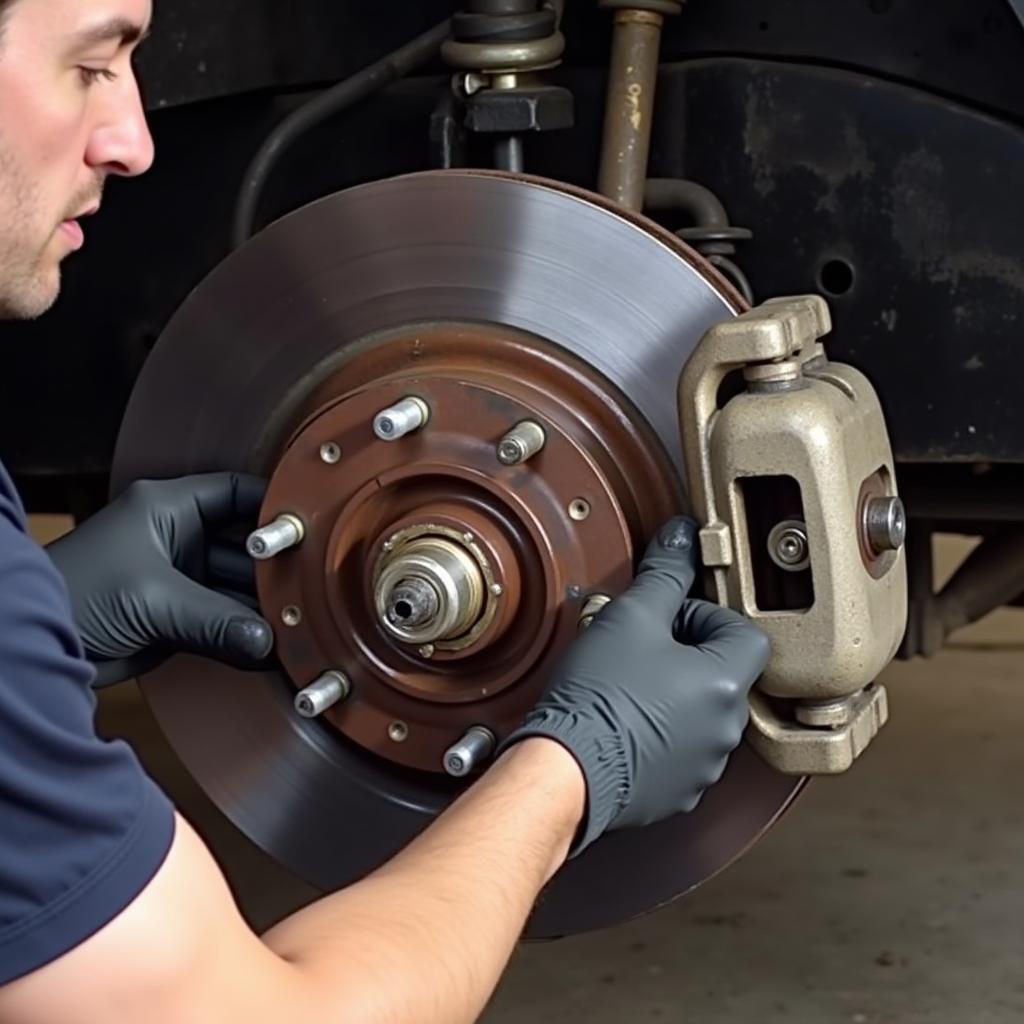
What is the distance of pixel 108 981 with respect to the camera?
677 mm

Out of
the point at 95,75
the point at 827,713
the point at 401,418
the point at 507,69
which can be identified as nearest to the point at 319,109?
the point at 507,69

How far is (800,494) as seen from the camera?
3.22ft

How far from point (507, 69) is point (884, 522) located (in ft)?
1.22

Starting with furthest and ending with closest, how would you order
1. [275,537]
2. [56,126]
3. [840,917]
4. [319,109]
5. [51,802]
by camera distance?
[840,917] → [319,109] → [275,537] → [56,126] → [51,802]

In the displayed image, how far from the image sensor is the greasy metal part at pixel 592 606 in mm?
1021

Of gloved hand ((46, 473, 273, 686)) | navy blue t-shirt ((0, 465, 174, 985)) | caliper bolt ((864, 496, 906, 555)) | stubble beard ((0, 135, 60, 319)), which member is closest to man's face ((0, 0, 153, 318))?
stubble beard ((0, 135, 60, 319))

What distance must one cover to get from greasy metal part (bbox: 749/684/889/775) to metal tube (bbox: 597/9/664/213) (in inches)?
13.2

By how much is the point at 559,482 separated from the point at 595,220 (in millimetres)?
154

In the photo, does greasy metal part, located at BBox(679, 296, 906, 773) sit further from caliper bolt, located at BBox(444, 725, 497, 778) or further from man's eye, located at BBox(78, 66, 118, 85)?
man's eye, located at BBox(78, 66, 118, 85)

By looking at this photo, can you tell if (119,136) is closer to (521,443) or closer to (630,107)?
(521,443)

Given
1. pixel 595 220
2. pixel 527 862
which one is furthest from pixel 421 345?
pixel 527 862

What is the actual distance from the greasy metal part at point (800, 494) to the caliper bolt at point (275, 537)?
24 centimetres

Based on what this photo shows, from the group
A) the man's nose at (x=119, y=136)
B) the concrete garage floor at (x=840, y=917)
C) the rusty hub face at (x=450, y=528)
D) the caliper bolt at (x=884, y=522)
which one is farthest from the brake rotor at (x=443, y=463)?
the concrete garage floor at (x=840, y=917)

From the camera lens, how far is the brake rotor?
103cm
